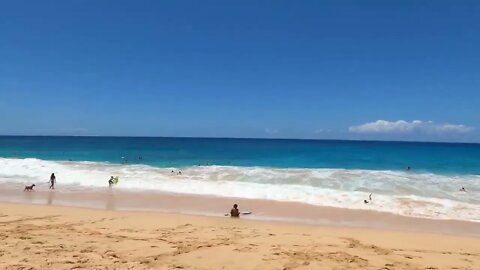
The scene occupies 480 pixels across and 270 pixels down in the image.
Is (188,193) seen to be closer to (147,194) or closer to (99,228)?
(147,194)

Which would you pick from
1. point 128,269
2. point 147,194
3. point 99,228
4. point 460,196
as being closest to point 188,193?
point 147,194

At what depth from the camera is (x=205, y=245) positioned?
9.09 meters

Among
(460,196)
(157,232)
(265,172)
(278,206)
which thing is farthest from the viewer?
(265,172)

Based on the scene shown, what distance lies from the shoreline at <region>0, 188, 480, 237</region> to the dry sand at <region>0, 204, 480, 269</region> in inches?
57.8

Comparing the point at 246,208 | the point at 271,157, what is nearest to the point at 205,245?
the point at 246,208

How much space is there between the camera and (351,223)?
13.3 meters

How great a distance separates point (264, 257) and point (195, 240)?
2.18 m

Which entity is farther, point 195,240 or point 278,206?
point 278,206

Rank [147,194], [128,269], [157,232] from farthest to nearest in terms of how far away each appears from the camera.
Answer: [147,194] → [157,232] → [128,269]

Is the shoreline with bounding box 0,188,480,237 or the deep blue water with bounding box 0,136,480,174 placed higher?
the deep blue water with bounding box 0,136,480,174

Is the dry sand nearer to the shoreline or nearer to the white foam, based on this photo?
the shoreline

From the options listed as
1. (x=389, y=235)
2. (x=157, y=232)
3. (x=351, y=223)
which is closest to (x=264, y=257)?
(x=157, y=232)

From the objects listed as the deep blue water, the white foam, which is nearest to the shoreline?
the white foam

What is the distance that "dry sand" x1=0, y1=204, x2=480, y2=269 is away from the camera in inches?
303
